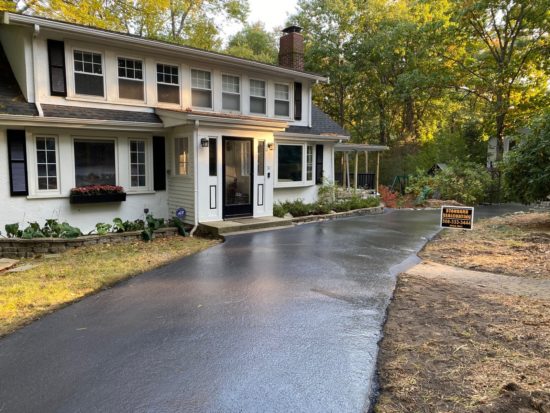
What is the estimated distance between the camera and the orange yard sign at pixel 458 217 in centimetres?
863

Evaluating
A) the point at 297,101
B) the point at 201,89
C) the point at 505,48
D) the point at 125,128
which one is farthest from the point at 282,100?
the point at 505,48

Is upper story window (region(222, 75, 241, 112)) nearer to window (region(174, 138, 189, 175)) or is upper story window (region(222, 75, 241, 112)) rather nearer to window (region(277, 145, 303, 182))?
window (region(277, 145, 303, 182))

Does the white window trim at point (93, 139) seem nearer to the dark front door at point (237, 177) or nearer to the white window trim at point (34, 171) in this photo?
the white window trim at point (34, 171)

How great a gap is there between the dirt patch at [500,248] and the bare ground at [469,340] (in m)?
0.05

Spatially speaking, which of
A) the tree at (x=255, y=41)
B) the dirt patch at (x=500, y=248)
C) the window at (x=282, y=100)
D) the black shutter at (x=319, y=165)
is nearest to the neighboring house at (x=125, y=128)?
the window at (x=282, y=100)

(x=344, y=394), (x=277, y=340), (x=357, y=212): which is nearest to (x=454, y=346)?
(x=344, y=394)

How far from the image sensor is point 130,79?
34.7 ft

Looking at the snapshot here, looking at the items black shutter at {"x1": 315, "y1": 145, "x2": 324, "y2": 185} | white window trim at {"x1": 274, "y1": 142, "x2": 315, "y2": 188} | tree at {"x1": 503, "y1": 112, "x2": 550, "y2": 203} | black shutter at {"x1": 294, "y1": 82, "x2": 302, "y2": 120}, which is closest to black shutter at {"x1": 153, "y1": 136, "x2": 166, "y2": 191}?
white window trim at {"x1": 274, "y1": 142, "x2": 315, "y2": 188}

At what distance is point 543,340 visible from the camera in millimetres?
3730

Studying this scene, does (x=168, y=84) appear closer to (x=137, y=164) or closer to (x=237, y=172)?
(x=137, y=164)

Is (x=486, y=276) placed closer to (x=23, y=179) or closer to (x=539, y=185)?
(x=539, y=185)

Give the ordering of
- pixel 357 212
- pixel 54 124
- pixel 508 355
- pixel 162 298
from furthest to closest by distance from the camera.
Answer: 1. pixel 357 212
2. pixel 54 124
3. pixel 162 298
4. pixel 508 355

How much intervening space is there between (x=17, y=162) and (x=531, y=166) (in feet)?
41.7

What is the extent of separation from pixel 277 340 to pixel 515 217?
1145cm
